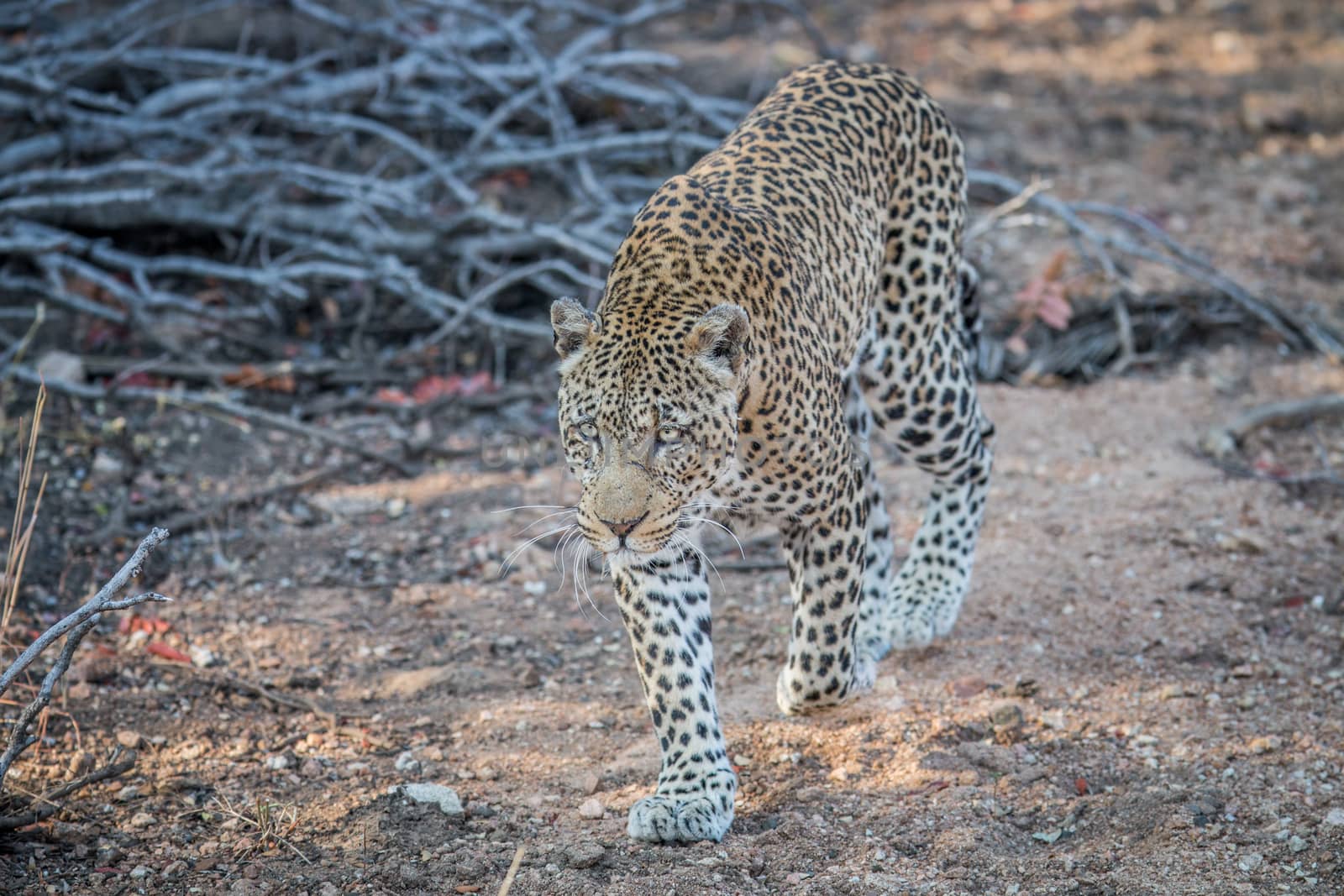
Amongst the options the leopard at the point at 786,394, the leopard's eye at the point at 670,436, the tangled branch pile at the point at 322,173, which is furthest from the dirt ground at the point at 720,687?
→ the leopard's eye at the point at 670,436

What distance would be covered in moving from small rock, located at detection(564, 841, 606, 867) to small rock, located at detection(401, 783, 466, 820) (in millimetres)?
472

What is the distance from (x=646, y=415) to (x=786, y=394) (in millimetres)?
577

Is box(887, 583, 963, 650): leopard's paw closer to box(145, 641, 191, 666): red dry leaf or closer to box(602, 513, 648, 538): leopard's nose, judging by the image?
box(602, 513, 648, 538): leopard's nose

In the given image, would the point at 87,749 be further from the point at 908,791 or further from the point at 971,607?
the point at 971,607

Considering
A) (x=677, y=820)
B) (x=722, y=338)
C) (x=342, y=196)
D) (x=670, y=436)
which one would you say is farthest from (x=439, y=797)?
(x=342, y=196)

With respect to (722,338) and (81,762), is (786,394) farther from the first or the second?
(81,762)

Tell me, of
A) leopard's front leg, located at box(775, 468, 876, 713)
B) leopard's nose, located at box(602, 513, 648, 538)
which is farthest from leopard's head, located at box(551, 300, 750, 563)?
leopard's front leg, located at box(775, 468, 876, 713)

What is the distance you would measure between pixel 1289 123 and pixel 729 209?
356 inches

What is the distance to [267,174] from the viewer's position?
779cm

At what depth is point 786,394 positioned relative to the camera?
178 inches

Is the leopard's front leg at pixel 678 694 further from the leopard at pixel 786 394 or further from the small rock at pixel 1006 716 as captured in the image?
the small rock at pixel 1006 716

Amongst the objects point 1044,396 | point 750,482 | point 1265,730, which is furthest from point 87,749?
point 1044,396

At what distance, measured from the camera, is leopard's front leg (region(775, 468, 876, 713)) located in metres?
4.80

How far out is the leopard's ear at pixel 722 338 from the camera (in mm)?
4168
